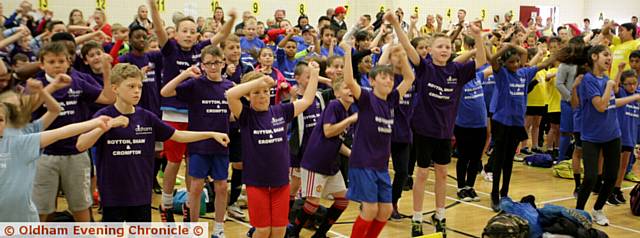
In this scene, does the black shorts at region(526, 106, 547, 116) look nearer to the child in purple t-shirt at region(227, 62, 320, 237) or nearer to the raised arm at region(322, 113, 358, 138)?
the raised arm at region(322, 113, 358, 138)

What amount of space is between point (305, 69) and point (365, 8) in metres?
11.4

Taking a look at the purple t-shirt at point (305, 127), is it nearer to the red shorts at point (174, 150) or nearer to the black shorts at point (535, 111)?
the red shorts at point (174, 150)

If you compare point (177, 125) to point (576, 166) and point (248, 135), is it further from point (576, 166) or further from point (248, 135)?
point (576, 166)

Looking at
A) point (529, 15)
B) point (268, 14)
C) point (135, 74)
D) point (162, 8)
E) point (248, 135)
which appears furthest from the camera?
point (529, 15)

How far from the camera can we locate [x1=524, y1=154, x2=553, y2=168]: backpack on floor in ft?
33.8

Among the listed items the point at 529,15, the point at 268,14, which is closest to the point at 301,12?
the point at 268,14

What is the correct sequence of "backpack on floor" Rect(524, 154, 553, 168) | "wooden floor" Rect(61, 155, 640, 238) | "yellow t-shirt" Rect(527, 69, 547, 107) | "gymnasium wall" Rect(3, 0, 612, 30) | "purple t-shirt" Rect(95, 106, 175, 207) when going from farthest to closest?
"gymnasium wall" Rect(3, 0, 612, 30) → "yellow t-shirt" Rect(527, 69, 547, 107) → "backpack on floor" Rect(524, 154, 553, 168) → "wooden floor" Rect(61, 155, 640, 238) → "purple t-shirt" Rect(95, 106, 175, 207)

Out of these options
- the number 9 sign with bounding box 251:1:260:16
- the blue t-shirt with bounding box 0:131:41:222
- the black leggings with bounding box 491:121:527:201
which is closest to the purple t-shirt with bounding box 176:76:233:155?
the blue t-shirt with bounding box 0:131:41:222

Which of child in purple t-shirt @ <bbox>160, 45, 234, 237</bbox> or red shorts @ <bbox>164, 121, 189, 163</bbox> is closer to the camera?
child in purple t-shirt @ <bbox>160, 45, 234, 237</bbox>

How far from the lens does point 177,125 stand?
21.9 ft

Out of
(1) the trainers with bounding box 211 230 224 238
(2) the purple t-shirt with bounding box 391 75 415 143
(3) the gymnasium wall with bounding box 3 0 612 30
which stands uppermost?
(3) the gymnasium wall with bounding box 3 0 612 30

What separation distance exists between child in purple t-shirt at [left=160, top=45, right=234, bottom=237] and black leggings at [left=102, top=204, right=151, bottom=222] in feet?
3.76

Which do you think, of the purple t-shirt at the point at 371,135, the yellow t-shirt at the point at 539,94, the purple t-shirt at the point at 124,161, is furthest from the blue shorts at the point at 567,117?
the purple t-shirt at the point at 124,161

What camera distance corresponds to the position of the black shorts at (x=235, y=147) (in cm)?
702
